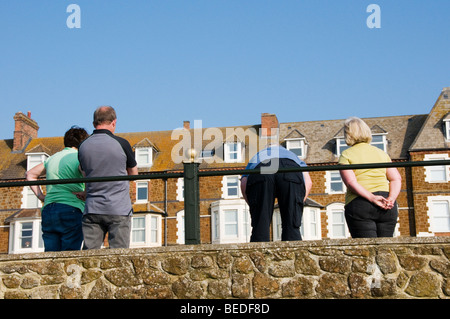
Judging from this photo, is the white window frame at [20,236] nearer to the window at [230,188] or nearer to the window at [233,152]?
the window at [230,188]

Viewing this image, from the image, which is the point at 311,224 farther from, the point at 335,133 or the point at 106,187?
the point at 106,187

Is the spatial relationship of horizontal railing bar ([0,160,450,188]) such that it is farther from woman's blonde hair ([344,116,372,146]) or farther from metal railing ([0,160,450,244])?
woman's blonde hair ([344,116,372,146])

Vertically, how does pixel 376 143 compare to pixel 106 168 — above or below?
above

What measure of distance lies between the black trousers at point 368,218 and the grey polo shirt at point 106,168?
7.17 ft

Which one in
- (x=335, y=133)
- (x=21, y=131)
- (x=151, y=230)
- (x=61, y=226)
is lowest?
(x=61, y=226)

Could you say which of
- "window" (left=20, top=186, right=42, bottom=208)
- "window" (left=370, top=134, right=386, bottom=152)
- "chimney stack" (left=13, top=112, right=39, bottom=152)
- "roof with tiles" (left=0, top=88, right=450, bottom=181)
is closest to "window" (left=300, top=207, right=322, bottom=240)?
"roof with tiles" (left=0, top=88, right=450, bottom=181)

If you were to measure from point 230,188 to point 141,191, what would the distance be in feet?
19.1

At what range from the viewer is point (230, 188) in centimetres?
3834

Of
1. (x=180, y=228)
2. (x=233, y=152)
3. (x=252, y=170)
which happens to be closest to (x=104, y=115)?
(x=252, y=170)

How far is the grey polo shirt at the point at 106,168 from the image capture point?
584 centimetres

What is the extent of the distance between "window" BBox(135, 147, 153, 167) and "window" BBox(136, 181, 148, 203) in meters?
1.57

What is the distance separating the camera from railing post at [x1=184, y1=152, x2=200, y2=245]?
580 cm

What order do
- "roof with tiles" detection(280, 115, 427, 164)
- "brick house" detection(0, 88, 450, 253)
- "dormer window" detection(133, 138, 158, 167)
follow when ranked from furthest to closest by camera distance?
"dormer window" detection(133, 138, 158, 167) < "roof with tiles" detection(280, 115, 427, 164) < "brick house" detection(0, 88, 450, 253)
